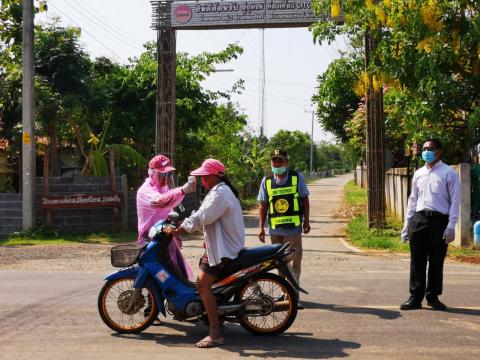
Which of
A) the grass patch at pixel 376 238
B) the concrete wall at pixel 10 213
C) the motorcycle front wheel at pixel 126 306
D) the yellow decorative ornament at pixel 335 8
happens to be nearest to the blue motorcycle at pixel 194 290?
the motorcycle front wheel at pixel 126 306

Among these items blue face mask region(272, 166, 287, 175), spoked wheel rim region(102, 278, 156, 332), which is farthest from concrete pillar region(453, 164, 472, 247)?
spoked wheel rim region(102, 278, 156, 332)

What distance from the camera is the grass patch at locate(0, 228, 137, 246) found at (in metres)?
16.3

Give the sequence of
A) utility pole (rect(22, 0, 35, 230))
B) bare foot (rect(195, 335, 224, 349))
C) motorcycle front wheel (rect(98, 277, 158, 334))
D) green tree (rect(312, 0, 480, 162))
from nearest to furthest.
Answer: bare foot (rect(195, 335, 224, 349)) → motorcycle front wheel (rect(98, 277, 158, 334)) → green tree (rect(312, 0, 480, 162)) → utility pole (rect(22, 0, 35, 230))

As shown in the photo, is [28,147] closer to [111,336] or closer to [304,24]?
[304,24]

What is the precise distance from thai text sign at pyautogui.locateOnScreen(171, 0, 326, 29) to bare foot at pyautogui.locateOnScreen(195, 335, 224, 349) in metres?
12.3

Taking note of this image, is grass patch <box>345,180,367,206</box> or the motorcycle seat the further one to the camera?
grass patch <box>345,180,367,206</box>

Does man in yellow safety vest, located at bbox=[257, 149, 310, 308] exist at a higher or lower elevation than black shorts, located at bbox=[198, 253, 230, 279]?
higher

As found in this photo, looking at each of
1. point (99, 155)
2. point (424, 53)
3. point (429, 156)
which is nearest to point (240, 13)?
point (99, 155)

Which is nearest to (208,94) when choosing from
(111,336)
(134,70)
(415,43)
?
(134,70)

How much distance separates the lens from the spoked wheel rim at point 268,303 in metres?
6.60

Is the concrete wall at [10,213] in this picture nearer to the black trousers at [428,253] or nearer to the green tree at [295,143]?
the black trousers at [428,253]

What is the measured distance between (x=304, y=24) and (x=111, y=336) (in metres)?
12.5

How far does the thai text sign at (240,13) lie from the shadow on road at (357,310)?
10557 millimetres

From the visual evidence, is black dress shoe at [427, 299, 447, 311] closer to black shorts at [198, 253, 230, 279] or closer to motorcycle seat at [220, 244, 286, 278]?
motorcycle seat at [220, 244, 286, 278]
